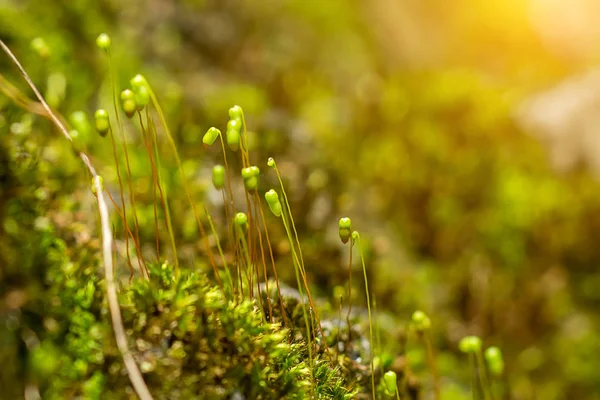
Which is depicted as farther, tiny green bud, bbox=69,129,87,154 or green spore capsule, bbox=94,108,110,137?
tiny green bud, bbox=69,129,87,154

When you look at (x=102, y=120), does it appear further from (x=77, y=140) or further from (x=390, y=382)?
(x=390, y=382)

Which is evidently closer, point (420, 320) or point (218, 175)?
point (218, 175)

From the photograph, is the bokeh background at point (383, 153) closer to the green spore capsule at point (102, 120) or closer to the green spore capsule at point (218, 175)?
the green spore capsule at point (102, 120)

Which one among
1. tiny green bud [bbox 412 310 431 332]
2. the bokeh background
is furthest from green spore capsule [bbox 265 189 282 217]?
the bokeh background

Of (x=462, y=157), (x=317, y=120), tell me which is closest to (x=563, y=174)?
(x=462, y=157)

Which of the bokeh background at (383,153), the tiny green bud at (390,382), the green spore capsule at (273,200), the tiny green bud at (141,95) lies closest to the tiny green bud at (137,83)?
the tiny green bud at (141,95)

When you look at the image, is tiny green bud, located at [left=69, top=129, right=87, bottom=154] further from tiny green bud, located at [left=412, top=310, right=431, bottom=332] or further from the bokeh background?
tiny green bud, located at [left=412, top=310, right=431, bottom=332]

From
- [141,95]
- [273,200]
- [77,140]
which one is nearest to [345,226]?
[273,200]

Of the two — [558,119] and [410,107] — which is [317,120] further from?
[558,119]
